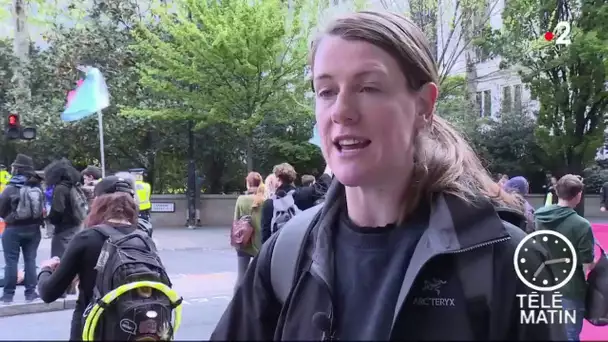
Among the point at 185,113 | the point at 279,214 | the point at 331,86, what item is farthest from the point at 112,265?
the point at 185,113

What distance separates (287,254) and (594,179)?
28410 millimetres

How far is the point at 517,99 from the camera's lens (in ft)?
89.4

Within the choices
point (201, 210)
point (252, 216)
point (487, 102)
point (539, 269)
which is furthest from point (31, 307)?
point (487, 102)

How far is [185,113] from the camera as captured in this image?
67.1 feet

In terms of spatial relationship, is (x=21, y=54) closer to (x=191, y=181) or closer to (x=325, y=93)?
(x=191, y=181)

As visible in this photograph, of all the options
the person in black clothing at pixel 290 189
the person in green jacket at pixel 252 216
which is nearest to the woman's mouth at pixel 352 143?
the person in black clothing at pixel 290 189

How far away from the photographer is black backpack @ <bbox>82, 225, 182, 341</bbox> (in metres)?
1.59

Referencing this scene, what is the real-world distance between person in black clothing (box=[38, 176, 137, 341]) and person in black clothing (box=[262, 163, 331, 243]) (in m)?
3.44

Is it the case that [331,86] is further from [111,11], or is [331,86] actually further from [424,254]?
[111,11]

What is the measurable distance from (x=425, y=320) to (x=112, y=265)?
3.03m

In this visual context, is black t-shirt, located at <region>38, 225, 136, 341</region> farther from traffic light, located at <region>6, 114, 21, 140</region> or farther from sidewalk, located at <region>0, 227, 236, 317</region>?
traffic light, located at <region>6, 114, 21, 140</region>

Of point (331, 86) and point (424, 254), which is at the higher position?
point (331, 86)

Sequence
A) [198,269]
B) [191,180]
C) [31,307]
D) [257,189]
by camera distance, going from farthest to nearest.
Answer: [191,180]
[198,269]
[257,189]
[31,307]

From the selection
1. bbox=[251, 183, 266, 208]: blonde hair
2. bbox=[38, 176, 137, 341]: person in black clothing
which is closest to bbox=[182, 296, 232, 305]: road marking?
bbox=[251, 183, 266, 208]: blonde hair
